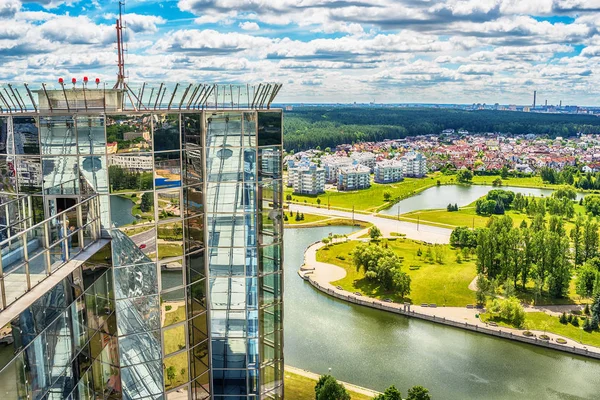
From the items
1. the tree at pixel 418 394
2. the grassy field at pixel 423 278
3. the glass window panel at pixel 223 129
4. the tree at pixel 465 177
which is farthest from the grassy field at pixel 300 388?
the tree at pixel 465 177

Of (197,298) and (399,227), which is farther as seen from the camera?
(399,227)

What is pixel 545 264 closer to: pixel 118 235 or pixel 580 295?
pixel 580 295

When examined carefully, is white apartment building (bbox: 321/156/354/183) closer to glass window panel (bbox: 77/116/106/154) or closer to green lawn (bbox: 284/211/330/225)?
green lawn (bbox: 284/211/330/225)

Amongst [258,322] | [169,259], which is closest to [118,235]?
[169,259]

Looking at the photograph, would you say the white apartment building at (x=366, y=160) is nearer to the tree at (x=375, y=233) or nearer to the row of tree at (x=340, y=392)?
the tree at (x=375, y=233)

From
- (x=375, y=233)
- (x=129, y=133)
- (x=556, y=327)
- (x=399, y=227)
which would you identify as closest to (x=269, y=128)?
(x=129, y=133)

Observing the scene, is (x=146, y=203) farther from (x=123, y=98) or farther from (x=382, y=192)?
(x=382, y=192)
